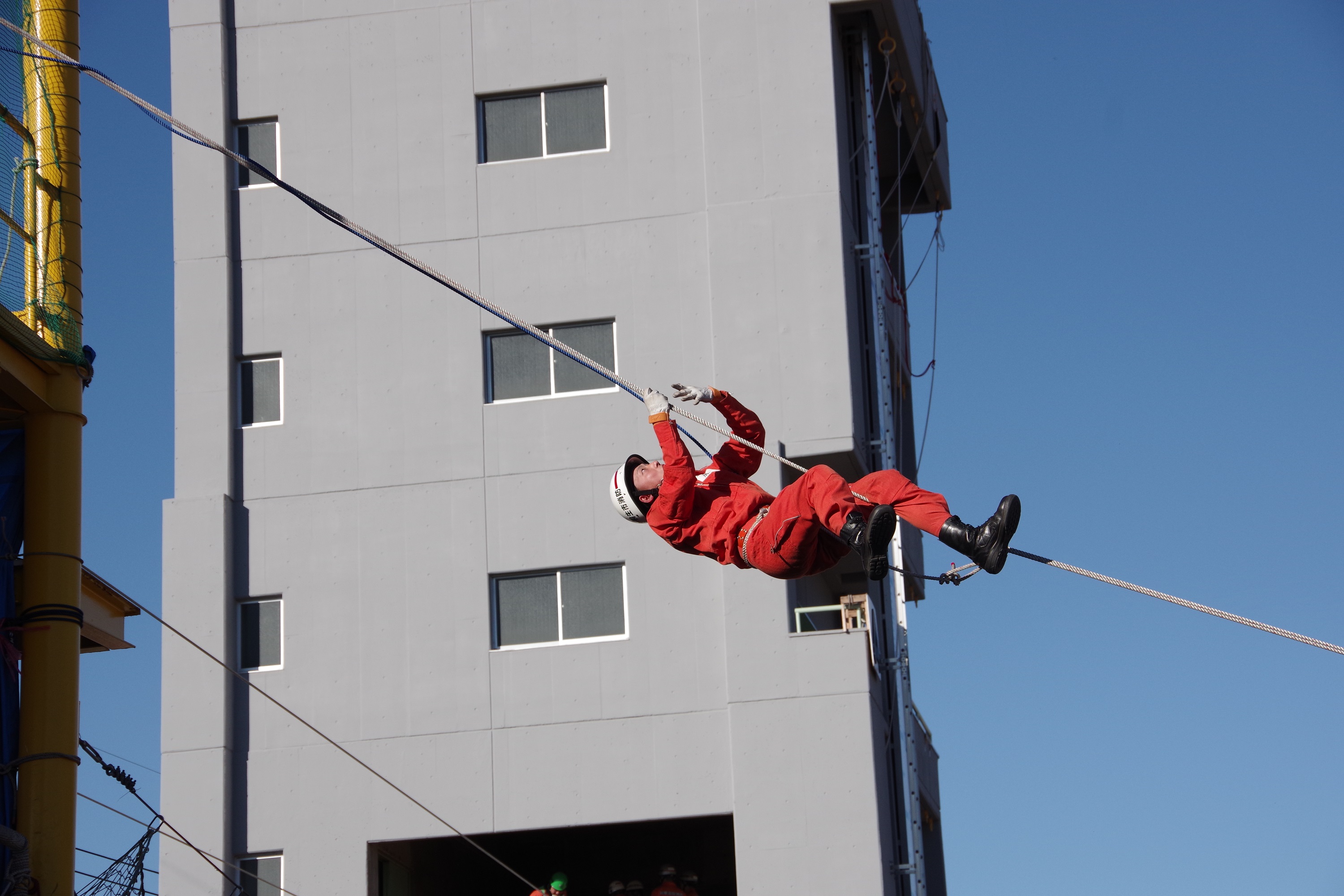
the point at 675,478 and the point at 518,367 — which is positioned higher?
the point at 518,367

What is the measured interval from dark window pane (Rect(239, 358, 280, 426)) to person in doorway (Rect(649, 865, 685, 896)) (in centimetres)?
727

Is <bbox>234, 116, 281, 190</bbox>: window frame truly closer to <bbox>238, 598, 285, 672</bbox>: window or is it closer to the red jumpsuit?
<bbox>238, 598, 285, 672</bbox>: window

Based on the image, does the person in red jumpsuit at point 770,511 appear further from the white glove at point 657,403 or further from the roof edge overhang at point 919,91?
the roof edge overhang at point 919,91

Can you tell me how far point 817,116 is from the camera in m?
20.4

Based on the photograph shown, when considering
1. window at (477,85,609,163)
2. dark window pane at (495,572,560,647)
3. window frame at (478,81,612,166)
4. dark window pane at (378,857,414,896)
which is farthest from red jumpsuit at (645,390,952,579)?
dark window pane at (378,857,414,896)

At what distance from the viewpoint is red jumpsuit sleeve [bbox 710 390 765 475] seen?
38.5ft

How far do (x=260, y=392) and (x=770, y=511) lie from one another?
11.5 meters

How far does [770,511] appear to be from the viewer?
11.1 m

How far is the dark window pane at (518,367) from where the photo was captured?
20.4 m

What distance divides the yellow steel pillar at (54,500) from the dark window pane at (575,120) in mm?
10687

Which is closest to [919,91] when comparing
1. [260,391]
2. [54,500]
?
[260,391]

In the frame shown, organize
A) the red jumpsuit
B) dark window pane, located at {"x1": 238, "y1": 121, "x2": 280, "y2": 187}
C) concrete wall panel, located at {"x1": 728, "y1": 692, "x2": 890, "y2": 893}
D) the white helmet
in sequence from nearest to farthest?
the red jumpsuit, the white helmet, concrete wall panel, located at {"x1": 728, "y1": 692, "x2": 890, "y2": 893}, dark window pane, located at {"x1": 238, "y1": 121, "x2": 280, "y2": 187}

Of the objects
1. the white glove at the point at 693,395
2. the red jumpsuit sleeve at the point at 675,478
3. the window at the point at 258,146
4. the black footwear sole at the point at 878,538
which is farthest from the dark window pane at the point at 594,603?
the black footwear sole at the point at 878,538

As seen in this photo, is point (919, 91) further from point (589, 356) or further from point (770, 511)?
point (770, 511)
